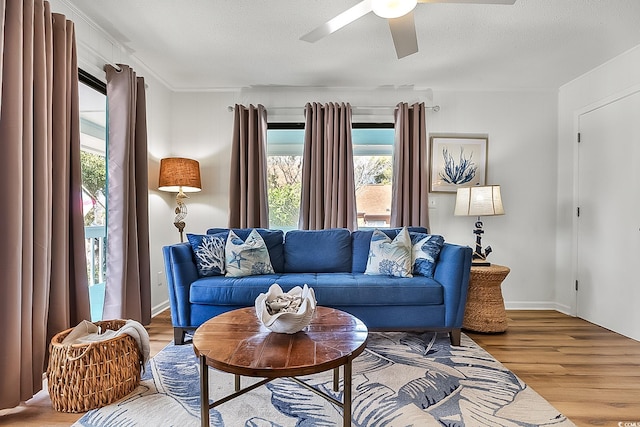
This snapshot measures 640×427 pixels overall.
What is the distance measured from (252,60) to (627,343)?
398 centimetres

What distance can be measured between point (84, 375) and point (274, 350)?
108 cm

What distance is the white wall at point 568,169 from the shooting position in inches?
131

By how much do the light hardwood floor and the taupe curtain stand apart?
376 mm

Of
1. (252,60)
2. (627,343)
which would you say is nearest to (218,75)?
(252,60)

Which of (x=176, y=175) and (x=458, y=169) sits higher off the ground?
(x=458, y=169)

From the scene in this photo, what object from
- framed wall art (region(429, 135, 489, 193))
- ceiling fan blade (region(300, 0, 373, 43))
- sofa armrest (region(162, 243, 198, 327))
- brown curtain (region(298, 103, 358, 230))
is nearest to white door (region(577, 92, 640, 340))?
framed wall art (region(429, 135, 489, 193))

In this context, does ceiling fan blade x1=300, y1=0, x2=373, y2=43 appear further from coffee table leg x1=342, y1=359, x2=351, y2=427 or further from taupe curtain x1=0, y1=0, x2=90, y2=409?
coffee table leg x1=342, y1=359, x2=351, y2=427

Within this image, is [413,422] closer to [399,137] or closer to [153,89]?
[399,137]

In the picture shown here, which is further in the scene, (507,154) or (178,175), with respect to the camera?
(507,154)

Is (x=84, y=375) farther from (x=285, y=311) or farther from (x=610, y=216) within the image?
(x=610, y=216)

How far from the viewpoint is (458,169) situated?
146 inches

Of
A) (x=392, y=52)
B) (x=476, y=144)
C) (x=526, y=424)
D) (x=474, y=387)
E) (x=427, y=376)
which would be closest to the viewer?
(x=526, y=424)

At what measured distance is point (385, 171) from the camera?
3818 mm

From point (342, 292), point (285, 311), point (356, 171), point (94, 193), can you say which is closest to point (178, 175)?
point (94, 193)
